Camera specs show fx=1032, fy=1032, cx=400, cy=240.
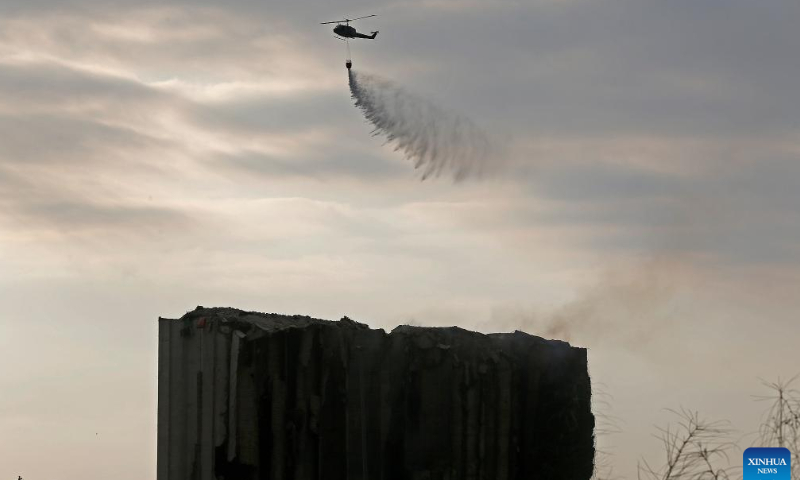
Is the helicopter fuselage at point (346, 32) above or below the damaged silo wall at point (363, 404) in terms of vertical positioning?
above

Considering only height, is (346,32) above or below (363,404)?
above

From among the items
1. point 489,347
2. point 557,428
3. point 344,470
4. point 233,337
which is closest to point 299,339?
point 233,337

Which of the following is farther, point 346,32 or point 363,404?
point 346,32

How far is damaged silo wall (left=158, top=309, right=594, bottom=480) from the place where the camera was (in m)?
12.2

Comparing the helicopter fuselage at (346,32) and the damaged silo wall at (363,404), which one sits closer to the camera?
the damaged silo wall at (363,404)

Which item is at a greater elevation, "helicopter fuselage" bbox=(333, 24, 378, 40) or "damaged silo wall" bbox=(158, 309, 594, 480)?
"helicopter fuselage" bbox=(333, 24, 378, 40)

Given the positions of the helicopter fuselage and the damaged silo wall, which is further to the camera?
the helicopter fuselage

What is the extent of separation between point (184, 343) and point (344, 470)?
265cm

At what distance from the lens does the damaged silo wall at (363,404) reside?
12.2 m

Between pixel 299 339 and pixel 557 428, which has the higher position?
pixel 299 339

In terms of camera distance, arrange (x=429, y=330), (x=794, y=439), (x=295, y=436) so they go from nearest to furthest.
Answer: (x=794, y=439), (x=295, y=436), (x=429, y=330)

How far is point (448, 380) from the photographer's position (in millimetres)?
12773

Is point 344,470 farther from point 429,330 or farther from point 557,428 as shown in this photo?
point 557,428

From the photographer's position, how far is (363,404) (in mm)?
12383
